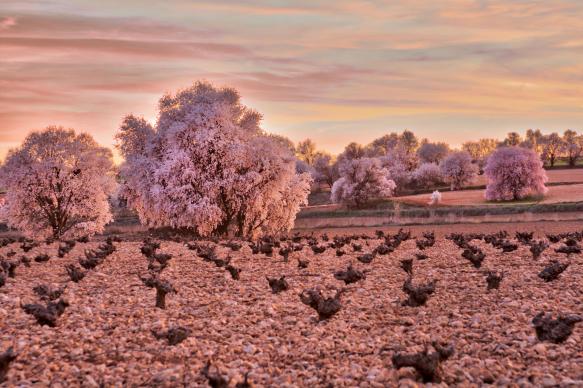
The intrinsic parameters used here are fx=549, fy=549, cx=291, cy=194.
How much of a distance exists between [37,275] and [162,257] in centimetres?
499

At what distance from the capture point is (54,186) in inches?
→ 1831

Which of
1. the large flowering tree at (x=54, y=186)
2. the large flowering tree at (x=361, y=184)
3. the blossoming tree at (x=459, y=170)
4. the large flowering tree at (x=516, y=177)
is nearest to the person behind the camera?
the large flowering tree at (x=54, y=186)

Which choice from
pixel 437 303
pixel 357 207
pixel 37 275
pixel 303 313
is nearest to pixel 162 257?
pixel 37 275

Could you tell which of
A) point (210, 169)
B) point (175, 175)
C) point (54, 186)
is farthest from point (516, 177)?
point (54, 186)

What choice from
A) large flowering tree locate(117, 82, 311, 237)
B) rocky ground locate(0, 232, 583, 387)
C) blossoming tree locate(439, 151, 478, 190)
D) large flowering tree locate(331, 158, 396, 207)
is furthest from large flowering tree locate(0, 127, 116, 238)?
blossoming tree locate(439, 151, 478, 190)

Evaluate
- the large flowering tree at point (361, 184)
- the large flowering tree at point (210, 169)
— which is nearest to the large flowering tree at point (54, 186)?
the large flowering tree at point (210, 169)

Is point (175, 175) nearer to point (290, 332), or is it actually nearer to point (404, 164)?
point (290, 332)

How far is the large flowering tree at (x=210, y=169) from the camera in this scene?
39.3 meters

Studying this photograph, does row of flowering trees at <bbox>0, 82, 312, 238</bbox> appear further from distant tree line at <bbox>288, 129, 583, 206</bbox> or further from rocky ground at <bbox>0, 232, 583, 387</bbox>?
distant tree line at <bbox>288, 129, 583, 206</bbox>

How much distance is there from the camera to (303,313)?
1488 cm

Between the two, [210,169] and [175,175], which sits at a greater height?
[210,169]

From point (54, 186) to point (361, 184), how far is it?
54116 millimetres

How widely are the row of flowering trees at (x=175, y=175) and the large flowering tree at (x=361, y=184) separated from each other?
1783 inches

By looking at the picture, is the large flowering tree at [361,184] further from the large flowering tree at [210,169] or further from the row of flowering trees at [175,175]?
the large flowering tree at [210,169]
